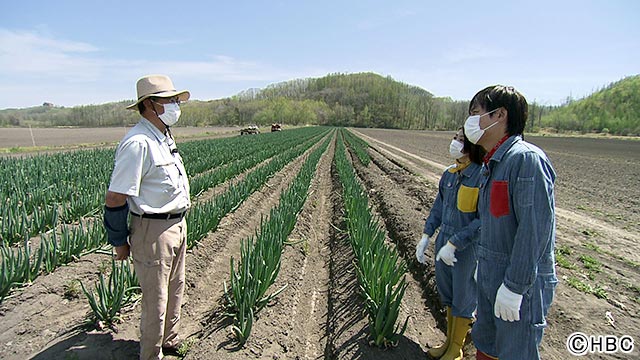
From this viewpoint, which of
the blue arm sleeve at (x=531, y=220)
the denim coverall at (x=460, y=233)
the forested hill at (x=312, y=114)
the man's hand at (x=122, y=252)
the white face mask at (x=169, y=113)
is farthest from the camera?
the forested hill at (x=312, y=114)

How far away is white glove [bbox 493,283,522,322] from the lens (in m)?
1.67

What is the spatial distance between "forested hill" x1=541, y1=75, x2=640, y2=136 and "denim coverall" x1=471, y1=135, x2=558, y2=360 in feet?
285

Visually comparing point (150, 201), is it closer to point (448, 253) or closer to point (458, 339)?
point (448, 253)

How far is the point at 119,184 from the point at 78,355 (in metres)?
1.44

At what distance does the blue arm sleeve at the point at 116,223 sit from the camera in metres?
2.11

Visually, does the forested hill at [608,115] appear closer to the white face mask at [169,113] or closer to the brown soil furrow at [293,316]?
the brown soil furrow at [293,316]

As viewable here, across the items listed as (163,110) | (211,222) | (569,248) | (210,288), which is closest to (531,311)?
(163,110)

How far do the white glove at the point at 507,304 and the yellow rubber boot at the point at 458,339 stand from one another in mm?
1013

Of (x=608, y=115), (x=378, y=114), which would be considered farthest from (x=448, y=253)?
(x=378, y=114)

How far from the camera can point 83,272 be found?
3.51 m

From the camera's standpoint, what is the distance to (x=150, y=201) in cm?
222

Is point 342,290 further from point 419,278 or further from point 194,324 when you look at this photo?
point 194,324

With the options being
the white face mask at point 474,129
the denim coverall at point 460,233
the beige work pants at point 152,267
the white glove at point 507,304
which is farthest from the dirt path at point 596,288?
the beige work pants at point 152,267

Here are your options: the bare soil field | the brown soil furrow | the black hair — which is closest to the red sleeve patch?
the black hair
